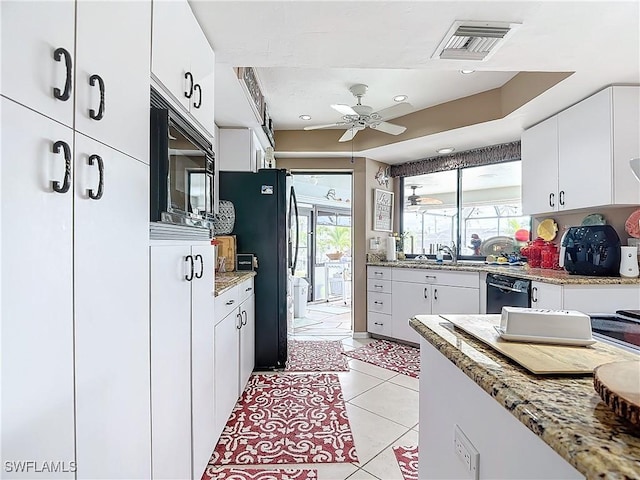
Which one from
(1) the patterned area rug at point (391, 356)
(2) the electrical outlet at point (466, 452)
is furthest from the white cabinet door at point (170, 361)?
(1) the patterned area rug at point (391, 356)

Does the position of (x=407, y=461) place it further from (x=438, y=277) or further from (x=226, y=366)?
(x=438, y=277)

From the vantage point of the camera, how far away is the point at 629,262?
8.30 ft

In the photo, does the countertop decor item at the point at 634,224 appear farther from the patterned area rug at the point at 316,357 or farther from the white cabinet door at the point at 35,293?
the white cabinet door at the point at 35,293

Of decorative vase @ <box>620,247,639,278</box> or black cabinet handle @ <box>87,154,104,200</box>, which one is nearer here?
black cabinet handle @ <box>87,154,104,200</box>

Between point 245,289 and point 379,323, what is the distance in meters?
2.16

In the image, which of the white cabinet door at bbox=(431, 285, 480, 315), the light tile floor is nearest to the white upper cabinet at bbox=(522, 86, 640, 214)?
the white cabinet door at bbox=(431, 285, 480, 315)

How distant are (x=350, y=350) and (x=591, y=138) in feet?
9.52

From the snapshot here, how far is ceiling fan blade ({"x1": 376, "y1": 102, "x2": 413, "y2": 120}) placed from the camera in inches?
112

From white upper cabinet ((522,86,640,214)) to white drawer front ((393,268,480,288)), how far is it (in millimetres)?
900

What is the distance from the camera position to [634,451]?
0.44 meters

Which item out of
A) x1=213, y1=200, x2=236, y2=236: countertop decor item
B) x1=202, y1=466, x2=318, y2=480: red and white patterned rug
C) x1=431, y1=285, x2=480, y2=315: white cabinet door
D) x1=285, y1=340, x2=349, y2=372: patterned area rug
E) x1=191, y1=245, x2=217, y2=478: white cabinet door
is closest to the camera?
x1=191, y1=245, x2=217, y2=478: white cabinet door

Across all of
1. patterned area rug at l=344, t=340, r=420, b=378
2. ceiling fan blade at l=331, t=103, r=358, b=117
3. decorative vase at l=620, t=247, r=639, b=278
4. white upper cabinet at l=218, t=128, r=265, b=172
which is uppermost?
ceiling fan blade at l=331, t=103, r=358, b=117

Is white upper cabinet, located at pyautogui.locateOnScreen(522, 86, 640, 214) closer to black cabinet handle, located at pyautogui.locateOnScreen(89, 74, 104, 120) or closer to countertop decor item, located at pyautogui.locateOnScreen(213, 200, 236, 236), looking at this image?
countertop decor item, located at pyautogui.locateOnScreen(213, 200, 236, 236)

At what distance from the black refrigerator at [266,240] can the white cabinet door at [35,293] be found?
8.07 feet
